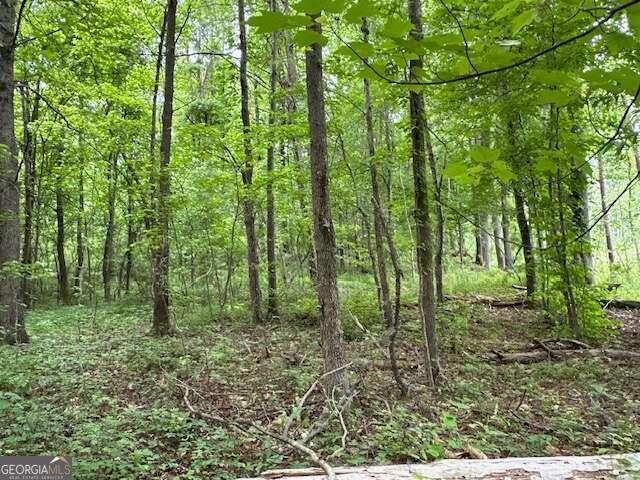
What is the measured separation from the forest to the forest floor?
0.04 m

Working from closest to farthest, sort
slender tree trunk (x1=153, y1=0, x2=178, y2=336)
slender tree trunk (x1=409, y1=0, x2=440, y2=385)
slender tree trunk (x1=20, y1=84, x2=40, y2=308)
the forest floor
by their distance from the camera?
the forest floor < slender tree trunk (x1=409, y1=0, x2=440, y2=385) < slender tree trunk (x1=153, y1=0, x2=178, y2=336) < slender tree trunk (x1=20, y1=84, x2=40, y2=308)

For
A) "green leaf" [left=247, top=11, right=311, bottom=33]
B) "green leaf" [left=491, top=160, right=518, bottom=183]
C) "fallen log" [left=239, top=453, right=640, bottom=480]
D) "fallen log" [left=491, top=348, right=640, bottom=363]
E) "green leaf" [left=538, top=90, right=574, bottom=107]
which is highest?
"green leaf" [left=247, top=11, right=311, bottom=33]

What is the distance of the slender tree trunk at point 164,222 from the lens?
874 centimetres

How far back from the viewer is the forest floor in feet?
13.0

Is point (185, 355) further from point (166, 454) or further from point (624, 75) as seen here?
point (624, 75)

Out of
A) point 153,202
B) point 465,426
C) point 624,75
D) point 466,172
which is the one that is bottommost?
point 465,426

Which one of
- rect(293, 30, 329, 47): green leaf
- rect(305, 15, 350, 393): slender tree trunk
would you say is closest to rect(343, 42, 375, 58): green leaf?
rect(293, 30, 329, 47): green leaf

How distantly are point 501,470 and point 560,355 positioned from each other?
470 centimetres

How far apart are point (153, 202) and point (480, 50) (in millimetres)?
8766

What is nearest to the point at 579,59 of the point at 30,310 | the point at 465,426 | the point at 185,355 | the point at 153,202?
the point at 465,426

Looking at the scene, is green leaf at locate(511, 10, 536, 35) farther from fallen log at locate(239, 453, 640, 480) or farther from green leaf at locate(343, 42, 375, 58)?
fallen log at locate(239, 453, 640, 480)

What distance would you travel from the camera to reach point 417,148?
579 cm

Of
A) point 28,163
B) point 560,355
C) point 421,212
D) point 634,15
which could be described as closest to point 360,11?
point 634,15

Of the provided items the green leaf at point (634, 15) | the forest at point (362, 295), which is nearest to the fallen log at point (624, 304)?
the forest at point (362, 295)
